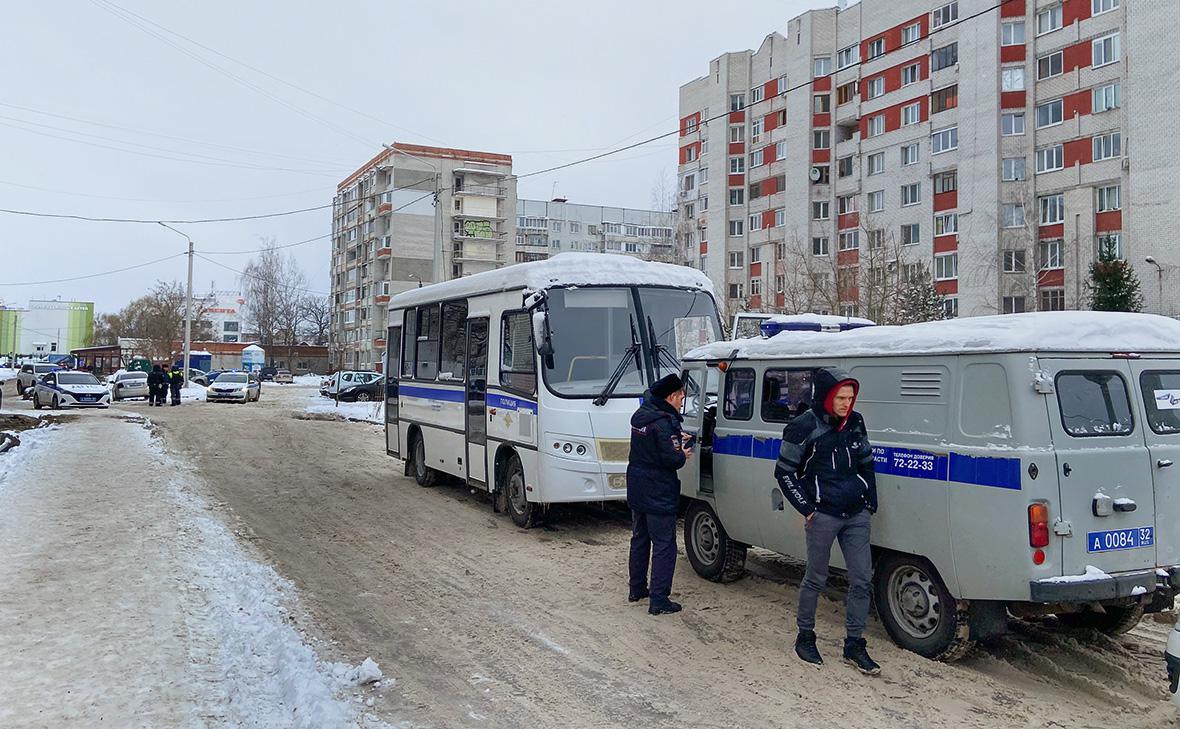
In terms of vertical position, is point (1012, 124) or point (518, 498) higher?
point (1012, 124)

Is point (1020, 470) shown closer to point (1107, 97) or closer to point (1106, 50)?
point (1107, 97)

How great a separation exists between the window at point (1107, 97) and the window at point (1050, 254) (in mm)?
6176

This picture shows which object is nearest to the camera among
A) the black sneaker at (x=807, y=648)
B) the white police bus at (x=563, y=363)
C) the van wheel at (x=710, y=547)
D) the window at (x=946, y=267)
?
the black sneaker at (x=807, y=648)

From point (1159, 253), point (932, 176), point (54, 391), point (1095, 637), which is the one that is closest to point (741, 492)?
point (1095, 637)

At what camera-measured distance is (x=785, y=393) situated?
277 inches

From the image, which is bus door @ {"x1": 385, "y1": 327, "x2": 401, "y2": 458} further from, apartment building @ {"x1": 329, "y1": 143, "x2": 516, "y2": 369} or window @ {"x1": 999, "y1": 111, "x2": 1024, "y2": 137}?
apartment building @ {"x1": 329, "y1": 143, "x2": 516, "y2": 369}

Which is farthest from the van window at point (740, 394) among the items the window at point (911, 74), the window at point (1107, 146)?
the window at point (911, 74)

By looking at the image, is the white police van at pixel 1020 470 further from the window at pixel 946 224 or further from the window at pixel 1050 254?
the window at pixel 946 224

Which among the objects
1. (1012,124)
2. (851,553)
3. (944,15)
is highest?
(944,15)

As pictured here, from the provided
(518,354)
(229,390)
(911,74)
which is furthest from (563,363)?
(911,74)

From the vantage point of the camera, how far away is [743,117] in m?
64.6

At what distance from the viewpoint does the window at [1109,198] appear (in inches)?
1550

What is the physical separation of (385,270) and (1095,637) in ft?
290

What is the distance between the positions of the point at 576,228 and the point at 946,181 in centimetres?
8101
